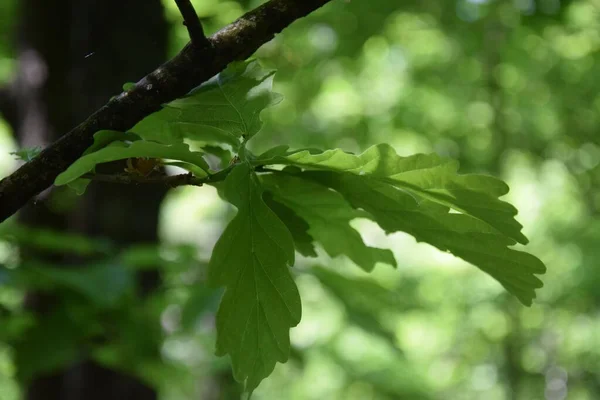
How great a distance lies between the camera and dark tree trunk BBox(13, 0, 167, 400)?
1.98 metres

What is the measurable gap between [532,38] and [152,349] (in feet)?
9.22

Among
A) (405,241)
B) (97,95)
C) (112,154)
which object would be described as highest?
(112,154)

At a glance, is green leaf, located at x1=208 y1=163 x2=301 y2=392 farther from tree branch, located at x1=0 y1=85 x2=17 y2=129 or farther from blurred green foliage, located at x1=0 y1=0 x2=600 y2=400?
tree branch, located at x1=0 y1=85 x2=17 y2=129

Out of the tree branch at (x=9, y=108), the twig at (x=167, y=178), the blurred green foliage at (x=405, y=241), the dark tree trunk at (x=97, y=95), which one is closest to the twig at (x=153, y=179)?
the twig at (x=167, y=178)

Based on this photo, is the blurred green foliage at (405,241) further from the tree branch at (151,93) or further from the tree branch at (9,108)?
the tree branch at (151,93)

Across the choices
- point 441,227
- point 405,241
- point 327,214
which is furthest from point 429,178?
point 405,241

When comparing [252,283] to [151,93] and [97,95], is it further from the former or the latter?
[97,95]

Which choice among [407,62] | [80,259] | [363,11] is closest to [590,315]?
[407,62]

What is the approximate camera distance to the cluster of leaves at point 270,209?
1.76ft

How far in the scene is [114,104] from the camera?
0.53 m

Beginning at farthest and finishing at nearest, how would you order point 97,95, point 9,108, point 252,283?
point 9,108 < point 97,95 < point 252,283

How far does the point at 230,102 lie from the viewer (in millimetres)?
545

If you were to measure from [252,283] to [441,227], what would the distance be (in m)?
0.19

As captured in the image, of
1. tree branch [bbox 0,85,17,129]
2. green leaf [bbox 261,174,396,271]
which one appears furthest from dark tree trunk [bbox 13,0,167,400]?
green leaf [bbox 261,174,396,271]
